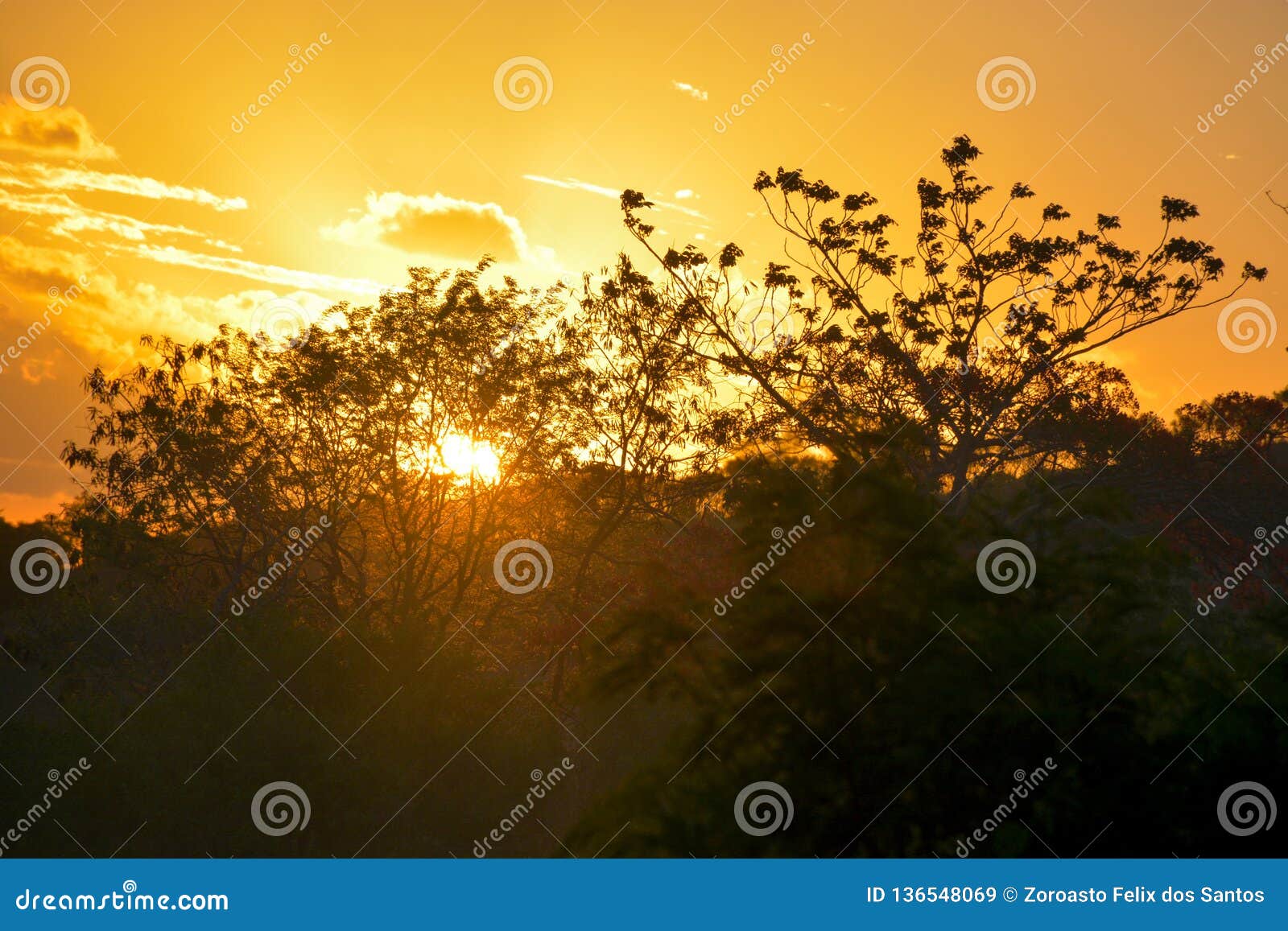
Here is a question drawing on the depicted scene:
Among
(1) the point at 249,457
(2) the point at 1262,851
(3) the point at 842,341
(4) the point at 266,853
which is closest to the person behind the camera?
(2) the point at 1262,851

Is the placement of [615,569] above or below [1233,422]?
below

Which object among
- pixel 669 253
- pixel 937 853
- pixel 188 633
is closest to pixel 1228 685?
pixel 937 853

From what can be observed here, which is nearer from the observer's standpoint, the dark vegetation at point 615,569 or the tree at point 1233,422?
the dark vegetation at point 615,569

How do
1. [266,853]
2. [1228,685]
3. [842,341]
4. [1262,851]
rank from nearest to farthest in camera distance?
[1262,851] < [1228,685] < [266,853] < [842,341]

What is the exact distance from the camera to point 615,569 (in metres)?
23.2

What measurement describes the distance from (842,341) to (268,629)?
36.7 ft

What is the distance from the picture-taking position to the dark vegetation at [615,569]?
9602 mm

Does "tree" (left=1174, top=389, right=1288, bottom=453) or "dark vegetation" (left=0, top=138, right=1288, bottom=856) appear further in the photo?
"tree" (left=1174, top=389, right=1288, bottom=453)

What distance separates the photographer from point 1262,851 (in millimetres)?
8906

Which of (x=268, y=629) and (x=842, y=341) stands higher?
(x=842, y=341)

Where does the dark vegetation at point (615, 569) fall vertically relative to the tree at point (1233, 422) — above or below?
below

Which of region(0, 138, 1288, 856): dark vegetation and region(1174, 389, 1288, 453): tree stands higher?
region(1174, 389, 1288, 453): tree

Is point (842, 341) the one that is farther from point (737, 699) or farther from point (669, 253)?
point (737, 699)

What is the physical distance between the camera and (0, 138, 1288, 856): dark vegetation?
960cm
